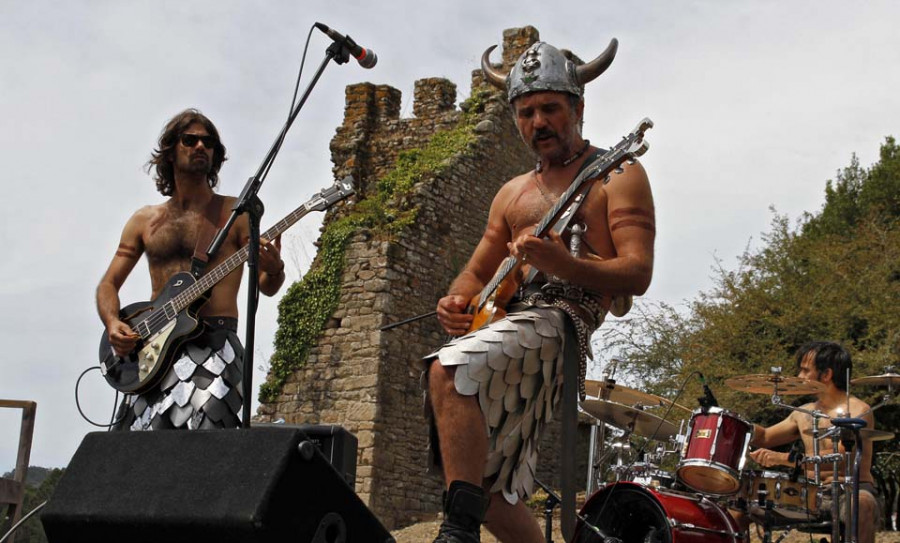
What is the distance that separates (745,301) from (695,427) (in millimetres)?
7987

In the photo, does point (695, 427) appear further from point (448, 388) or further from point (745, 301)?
point (745, 301)

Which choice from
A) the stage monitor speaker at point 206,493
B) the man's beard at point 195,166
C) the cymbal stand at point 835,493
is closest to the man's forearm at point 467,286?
the stage monitor speaker at point 206,493

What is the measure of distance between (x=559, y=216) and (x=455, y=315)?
0.51 meters

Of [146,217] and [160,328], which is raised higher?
[146,217]

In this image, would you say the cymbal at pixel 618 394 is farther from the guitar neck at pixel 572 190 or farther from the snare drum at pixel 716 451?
the guitar neck at pixel 572 190

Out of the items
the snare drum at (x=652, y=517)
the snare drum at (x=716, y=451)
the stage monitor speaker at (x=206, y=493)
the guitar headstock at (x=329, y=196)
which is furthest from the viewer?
the snare drum at (x=716, y=451)

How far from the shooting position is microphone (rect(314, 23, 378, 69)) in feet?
16.3

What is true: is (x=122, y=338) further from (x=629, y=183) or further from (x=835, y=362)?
(x=835, y=362)

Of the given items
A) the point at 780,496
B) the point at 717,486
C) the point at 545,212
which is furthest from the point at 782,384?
the point at 545,212

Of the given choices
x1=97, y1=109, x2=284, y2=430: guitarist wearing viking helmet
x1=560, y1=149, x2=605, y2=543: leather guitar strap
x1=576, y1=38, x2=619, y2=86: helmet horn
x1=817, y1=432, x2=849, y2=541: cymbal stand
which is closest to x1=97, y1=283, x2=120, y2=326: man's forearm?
x1=97, y1=109, x2=284, y2=430: guitarist wearing viking helmet

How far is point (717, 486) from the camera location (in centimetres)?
740

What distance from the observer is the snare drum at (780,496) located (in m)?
7.31

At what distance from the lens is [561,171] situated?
4238 millimetres

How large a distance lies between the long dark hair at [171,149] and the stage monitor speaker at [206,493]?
2.21 metres
